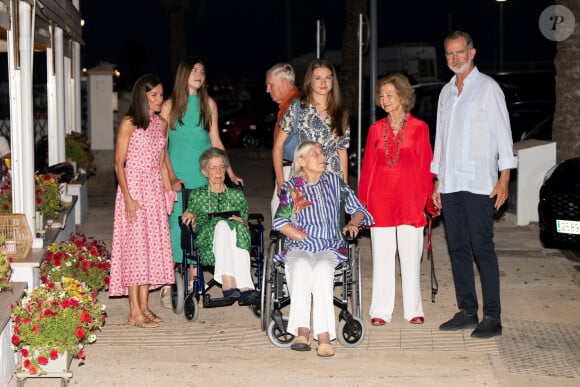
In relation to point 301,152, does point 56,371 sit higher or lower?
lower

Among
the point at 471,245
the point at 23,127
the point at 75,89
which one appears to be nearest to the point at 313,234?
the point at 471,245

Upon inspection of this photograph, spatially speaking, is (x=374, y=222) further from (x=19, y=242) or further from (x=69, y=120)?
(x=69, y=120)

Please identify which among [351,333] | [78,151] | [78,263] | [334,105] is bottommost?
[351,333]

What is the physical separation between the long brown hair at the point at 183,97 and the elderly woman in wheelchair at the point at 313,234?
160 centimetres

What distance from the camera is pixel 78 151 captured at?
1438 cm

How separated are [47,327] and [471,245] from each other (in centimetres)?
321

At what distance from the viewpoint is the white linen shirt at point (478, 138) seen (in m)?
7.57

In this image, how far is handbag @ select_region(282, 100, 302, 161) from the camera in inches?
328

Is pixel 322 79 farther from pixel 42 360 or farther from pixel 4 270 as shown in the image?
pixel 42 360

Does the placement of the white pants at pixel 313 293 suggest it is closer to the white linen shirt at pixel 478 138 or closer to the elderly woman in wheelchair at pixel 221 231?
the elderly woman in wheelchair at pixel 221 231

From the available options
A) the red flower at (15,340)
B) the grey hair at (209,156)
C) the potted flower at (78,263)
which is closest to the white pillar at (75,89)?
the potted flower at (78,263)

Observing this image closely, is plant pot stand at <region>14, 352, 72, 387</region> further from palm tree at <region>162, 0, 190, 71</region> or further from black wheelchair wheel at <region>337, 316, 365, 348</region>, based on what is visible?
palm tree at <region>162, 0, 190, 71</region>

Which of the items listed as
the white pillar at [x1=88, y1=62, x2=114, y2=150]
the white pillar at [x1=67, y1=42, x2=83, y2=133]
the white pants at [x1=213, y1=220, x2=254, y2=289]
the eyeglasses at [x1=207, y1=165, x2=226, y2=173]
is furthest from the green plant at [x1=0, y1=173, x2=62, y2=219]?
the white pillar at [x1=88, y1=62, x2=114, y2=150]

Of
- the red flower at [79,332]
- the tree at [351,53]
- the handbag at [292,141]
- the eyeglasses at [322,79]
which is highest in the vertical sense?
→ the tree at [351,53]
